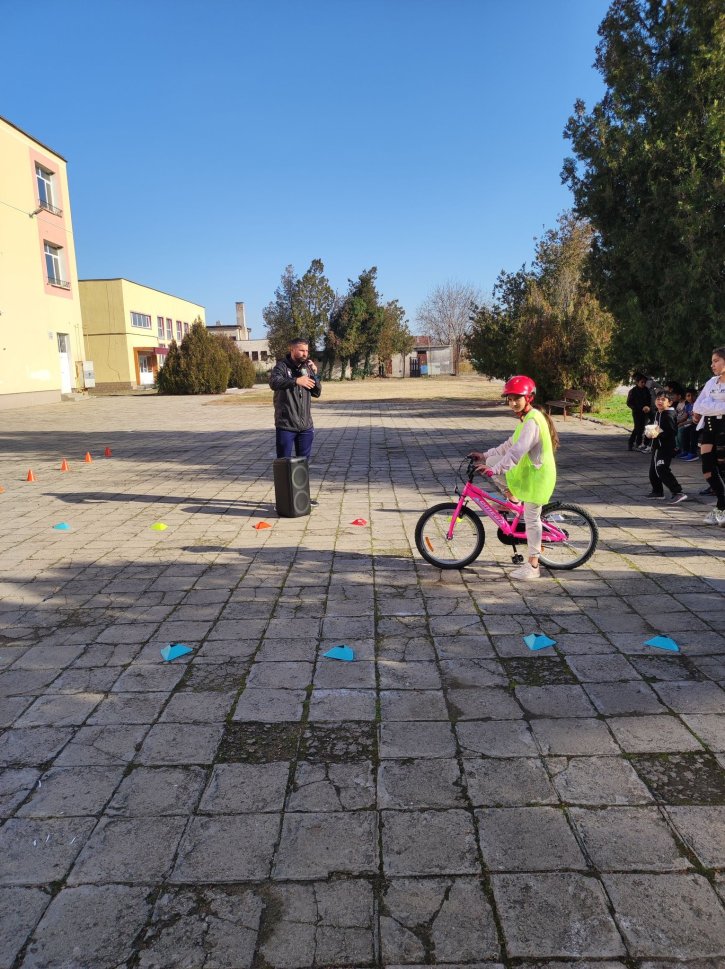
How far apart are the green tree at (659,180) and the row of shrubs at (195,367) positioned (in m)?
33.0

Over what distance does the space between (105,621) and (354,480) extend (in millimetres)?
6332

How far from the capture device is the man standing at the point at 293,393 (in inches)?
329

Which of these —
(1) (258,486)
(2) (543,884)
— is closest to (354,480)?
(1) (258,486)

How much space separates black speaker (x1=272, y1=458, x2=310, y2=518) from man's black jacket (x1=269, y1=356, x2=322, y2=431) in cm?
50

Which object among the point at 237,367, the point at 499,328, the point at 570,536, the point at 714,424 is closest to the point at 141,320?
the point at 237,367

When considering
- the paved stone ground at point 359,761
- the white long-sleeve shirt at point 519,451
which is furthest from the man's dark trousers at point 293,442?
the white long-sleeve shirt at point 519,451

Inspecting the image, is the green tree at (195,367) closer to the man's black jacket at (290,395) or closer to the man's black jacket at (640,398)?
the man's black jacket at (640,398)

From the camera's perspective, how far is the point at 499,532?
20.1 ft

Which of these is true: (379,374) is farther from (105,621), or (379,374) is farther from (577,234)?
(105,621)

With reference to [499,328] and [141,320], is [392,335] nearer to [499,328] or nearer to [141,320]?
[141,320]

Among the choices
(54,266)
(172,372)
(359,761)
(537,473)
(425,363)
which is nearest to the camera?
(359,761)

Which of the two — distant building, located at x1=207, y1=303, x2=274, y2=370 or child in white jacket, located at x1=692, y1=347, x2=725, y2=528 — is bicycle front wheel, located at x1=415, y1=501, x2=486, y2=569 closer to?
child in white jacket, located at x1=692, y1=347, x2=725, y2=528

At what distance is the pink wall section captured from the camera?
3262 centimetres

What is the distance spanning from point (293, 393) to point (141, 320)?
49.0 m
